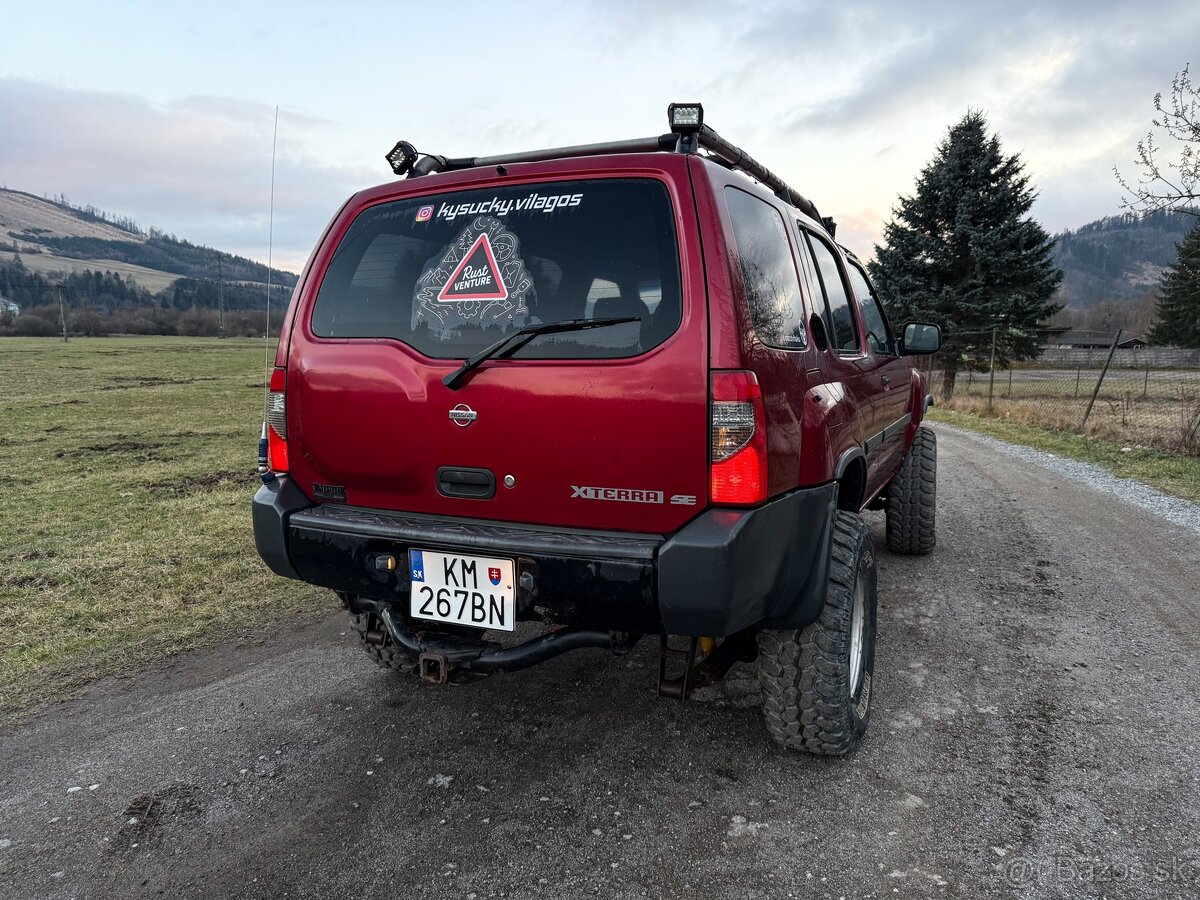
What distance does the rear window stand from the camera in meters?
2.14

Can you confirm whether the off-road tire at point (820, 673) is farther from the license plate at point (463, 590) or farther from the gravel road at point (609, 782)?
the license plate at point (463, 590)

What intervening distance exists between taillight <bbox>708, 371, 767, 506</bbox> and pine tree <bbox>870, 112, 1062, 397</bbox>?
22.2 m

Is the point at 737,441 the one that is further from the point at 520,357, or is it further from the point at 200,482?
the point at 200,482

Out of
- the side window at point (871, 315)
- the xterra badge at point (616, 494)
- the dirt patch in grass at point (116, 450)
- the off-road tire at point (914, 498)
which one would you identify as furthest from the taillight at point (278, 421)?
the dirt patch in grass at point (116, 450)

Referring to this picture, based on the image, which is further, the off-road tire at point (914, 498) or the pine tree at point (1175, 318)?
the pine tree at point (1175, 318)

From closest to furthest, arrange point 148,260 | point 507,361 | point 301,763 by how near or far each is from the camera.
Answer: point 507,361 < point 301,763 < point 148,260

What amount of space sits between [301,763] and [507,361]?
1681 millimetres

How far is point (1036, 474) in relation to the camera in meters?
8.45

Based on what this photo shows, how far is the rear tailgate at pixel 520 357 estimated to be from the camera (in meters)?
2.07

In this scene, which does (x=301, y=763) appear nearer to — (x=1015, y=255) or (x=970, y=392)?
(x=970, y=392)

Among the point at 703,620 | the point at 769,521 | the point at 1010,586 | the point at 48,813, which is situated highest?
the point at 769,521

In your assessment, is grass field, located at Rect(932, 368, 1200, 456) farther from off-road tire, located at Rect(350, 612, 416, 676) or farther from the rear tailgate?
off-road tire, located at Rect(350, 612, 416, 676)

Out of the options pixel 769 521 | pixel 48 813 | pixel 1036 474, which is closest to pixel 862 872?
pixel 769 521

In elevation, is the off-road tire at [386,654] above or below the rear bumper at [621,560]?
below
